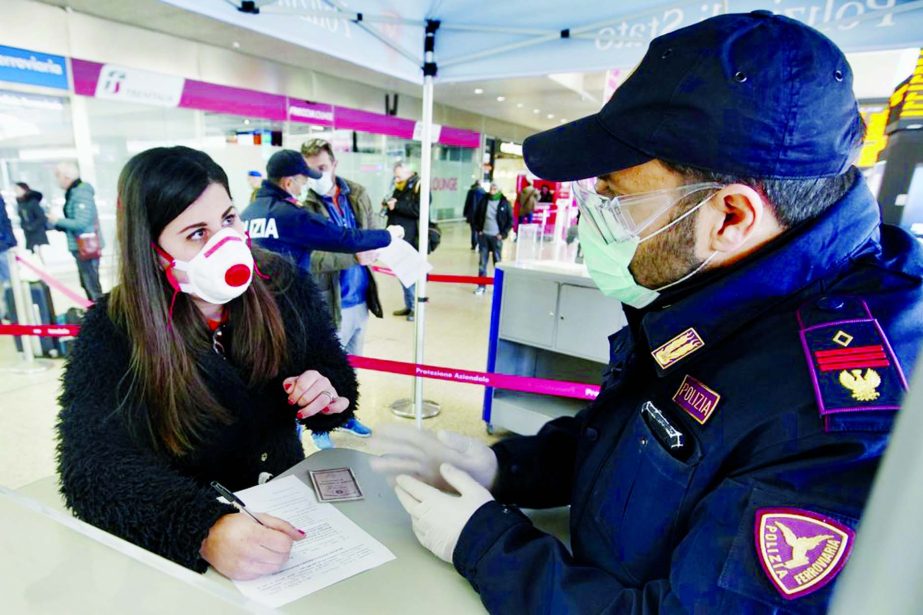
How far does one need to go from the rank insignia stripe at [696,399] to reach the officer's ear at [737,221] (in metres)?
0.21

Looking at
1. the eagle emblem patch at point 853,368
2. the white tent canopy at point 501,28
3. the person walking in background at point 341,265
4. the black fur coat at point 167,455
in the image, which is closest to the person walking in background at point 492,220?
the person walking in background at point 341,265

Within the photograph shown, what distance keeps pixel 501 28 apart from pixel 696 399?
2.43 metres

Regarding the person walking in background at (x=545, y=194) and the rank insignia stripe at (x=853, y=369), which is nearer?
the rank insignia stripe at (x=853, y=369)

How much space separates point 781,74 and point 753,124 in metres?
0.07

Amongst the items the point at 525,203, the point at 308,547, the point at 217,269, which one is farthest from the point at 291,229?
the point at 525,203

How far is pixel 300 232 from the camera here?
265 centimetres

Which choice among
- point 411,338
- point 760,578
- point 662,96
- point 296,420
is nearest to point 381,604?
point 760,578

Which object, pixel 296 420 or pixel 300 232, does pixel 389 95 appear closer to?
pixel 300 232

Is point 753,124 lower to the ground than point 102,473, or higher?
higher

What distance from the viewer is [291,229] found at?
2.64 meters

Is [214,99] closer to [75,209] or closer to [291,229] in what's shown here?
[75,209]

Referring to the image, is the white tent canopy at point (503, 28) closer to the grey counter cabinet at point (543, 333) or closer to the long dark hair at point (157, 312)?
the grey counter cabinet at point (543, 333)

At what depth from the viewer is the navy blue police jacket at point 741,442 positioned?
21.7 inches

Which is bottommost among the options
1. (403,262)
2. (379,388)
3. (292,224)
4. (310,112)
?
(379,388)
